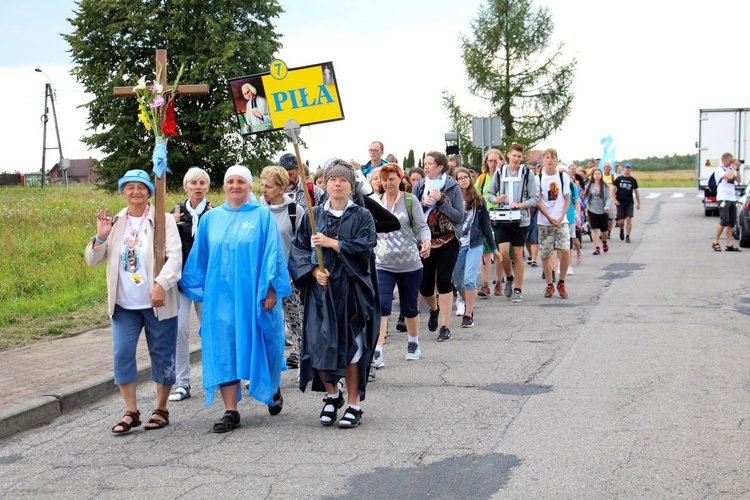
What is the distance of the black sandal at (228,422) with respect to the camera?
6.58m

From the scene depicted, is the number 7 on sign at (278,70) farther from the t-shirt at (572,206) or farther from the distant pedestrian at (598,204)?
the distant pedestrian at (598,204)

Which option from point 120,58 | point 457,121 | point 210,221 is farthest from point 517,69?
point 210,221

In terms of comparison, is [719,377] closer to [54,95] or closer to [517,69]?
[517,69]

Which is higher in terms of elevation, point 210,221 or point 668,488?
point 210,221

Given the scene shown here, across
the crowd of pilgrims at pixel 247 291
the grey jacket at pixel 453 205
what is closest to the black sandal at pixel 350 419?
the crowd of pilgrims at pixel 247 291

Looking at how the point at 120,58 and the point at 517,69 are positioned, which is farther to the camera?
the point at 517,69

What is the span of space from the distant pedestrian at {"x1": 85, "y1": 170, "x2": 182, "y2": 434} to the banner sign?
172 inches

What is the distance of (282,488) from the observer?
520 cm

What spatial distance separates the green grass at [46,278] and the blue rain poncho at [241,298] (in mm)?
4313

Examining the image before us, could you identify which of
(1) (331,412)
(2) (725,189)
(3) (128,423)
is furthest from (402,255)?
(2) (725,189)

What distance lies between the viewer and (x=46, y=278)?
14.4m

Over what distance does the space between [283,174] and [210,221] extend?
4.73 ft

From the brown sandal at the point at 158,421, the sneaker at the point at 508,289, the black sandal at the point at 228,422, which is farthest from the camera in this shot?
the sneaker at the point at 508,289

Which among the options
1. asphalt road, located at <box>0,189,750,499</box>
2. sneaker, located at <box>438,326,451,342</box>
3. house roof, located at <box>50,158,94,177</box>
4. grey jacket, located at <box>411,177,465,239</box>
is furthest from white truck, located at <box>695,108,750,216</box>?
house roof, located at <box>50,158,94,177</box>
